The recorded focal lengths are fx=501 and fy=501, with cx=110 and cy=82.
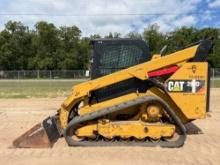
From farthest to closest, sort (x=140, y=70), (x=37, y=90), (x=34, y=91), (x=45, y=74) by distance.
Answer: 1. (x=45, y=74)
2. (x=37, y=90)
3. (x=34, y=91)
4. (x=140, y=70)

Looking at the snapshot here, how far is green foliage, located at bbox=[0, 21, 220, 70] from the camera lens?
2960 inches

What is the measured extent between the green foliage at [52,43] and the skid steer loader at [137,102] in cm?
6169

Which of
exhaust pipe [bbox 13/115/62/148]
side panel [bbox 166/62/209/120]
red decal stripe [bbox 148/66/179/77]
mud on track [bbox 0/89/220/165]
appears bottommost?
mud on track [bbox 0/89/220/165]

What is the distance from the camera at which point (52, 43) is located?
79.5 meters

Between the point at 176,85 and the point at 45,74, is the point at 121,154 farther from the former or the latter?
the point at 45,74

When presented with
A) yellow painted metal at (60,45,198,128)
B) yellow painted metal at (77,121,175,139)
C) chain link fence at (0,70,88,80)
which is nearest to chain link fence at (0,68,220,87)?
chain link fence at (0,70,88,80)

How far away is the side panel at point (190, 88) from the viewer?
10930 millimetres

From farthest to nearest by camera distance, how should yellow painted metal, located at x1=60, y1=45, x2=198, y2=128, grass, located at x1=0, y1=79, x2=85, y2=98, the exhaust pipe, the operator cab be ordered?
grass, located at x1=0, y1=79, x2=85, y2=98 < the operator cab < yellow painted metal, located at x1=60, y1=45, x2=198, y2=128 < the exhaust pipe

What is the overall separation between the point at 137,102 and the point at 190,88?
1217 millimetres

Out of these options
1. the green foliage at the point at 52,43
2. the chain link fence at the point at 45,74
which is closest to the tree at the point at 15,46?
the green foliage at the point at 52,43

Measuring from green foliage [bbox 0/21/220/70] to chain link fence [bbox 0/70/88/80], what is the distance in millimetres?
10395

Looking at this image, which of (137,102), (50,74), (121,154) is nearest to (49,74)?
(50,74)

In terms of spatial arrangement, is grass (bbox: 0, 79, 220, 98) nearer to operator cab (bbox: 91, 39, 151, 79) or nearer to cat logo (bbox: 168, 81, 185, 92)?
operator cab (bbox: 91, 39, 151, 79)

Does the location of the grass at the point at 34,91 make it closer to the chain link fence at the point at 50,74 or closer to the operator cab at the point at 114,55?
the chain link fence at the point at 50,74
